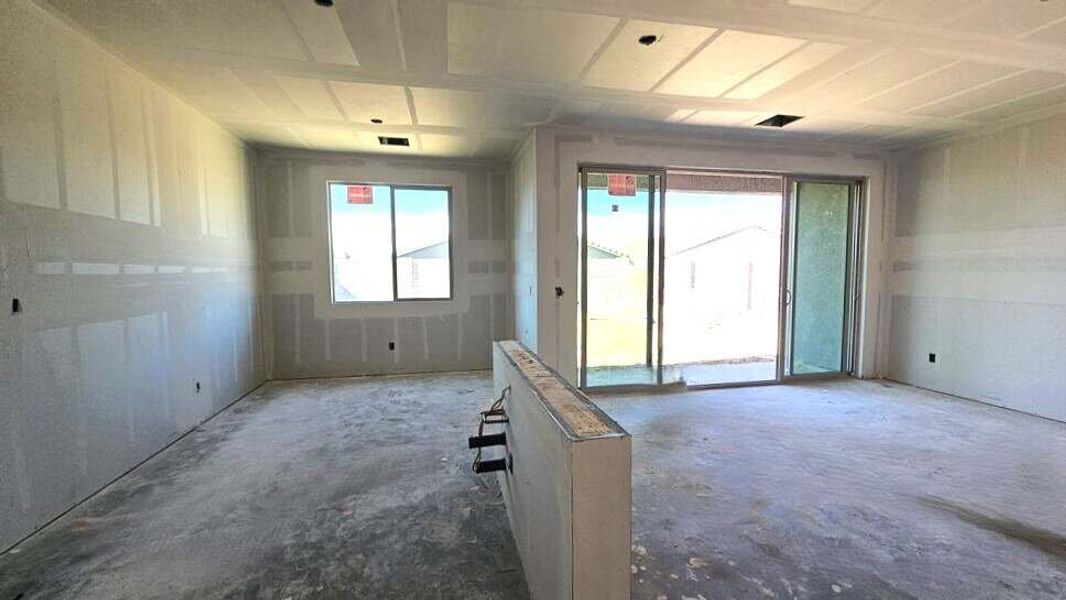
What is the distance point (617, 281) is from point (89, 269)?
13.4 ft

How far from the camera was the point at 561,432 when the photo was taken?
3.83 feet

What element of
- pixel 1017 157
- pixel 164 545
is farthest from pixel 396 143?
pixel 1017 157

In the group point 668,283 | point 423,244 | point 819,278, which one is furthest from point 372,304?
point 819,278

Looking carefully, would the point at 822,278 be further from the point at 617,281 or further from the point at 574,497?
the point at 574,497

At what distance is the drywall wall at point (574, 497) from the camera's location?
42.6 inches

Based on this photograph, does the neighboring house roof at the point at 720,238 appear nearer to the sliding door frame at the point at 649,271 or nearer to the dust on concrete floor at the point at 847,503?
the sliding door frame at the point at 649,271

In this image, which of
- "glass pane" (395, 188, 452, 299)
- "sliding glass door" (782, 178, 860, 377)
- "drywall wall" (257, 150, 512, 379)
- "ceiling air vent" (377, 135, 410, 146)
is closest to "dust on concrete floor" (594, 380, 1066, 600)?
"sliding glass door" (782, 178, 860, 377)

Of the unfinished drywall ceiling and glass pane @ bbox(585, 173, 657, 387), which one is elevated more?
the unfinished drywall ceiling

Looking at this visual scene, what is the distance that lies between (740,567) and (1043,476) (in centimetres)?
238

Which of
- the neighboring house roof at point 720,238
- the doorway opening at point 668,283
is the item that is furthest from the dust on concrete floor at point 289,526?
the neighboring house roof at point 720,238

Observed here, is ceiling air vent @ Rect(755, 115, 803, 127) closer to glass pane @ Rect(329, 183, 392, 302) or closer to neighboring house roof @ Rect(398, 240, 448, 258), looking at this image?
neighboring house roof @ Rect(398, 240, 448, 258)

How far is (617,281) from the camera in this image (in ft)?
15.1

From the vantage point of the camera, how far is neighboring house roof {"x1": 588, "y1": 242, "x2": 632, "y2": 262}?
176 inches

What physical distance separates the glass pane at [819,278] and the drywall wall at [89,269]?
19.7 ft
